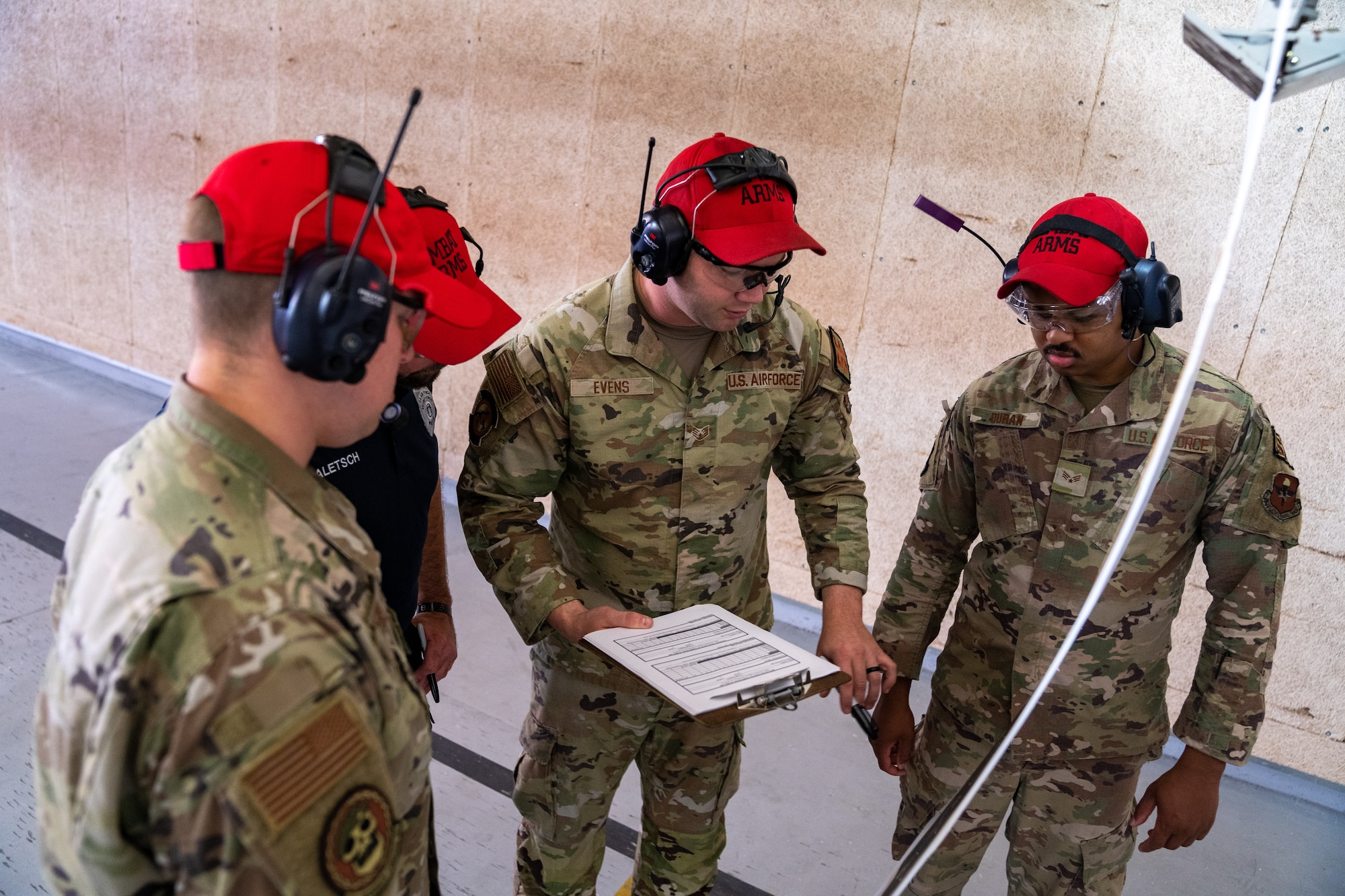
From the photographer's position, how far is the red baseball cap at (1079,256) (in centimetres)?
158

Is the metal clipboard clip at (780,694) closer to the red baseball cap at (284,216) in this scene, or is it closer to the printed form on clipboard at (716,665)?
the printed form on clipboard at (716,665)

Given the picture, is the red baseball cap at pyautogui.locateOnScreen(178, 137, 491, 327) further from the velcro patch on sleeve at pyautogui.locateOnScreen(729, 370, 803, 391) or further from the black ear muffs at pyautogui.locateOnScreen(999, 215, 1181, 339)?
the black ear muffs at pyautogui.locateOnScreen(999, 215, 1181, 339)

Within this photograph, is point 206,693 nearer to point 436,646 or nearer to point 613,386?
point 613,386

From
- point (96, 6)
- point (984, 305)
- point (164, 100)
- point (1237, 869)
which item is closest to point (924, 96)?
point (984, 305)

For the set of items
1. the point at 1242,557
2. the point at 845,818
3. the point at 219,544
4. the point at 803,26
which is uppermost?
the point at 803,26

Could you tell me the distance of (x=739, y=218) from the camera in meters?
1.64

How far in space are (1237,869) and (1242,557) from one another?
1.54 metres

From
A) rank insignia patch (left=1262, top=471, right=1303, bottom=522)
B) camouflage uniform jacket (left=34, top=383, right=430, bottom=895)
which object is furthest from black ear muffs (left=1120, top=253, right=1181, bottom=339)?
camouflage uniform jacket (left=34, top=383, right=430, bottom=895)

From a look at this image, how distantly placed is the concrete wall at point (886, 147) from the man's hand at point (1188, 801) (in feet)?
5.02

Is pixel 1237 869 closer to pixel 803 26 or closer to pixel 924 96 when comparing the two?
pixel 924 96

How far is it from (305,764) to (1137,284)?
1.52 metres

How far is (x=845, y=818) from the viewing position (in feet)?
8.78

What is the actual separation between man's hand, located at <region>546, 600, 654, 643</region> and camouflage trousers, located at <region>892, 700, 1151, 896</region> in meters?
0.78

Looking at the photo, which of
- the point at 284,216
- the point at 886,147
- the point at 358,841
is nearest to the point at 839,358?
the point at 284,216
